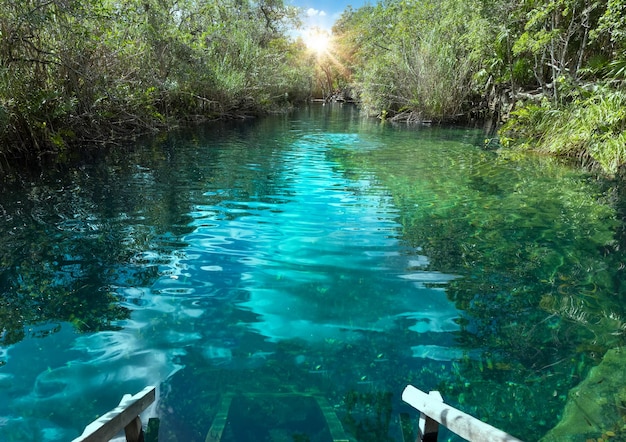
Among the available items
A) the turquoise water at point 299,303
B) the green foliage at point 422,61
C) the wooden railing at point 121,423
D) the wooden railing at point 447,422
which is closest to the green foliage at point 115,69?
the turquoise water at point 299,303

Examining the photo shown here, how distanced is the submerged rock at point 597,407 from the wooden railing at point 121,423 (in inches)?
77.9

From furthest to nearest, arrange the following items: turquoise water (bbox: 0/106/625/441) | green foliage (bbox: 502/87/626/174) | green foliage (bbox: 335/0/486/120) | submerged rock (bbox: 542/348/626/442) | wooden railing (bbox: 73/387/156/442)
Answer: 1. green foliage (bbox: 335/0/486/120)
2. green foliage (bbox: 502/87/626/174)
3. turquoise water (bbox: 0/106/625/441)
4. submerged rock (bbox: 542/348/626/442)
5. wooden railing (bbox: 73/387/156/442)

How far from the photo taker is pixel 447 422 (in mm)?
1490

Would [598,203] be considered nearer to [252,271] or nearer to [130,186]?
[252,271]

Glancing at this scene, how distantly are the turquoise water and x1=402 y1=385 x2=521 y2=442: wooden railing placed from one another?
1.04ft

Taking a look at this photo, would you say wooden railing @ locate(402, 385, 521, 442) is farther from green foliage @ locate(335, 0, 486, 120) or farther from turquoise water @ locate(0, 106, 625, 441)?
A: green foliage @ locate(335, 0, 486, 120)

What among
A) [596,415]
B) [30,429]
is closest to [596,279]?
[596,415]

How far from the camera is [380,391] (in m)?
2.22

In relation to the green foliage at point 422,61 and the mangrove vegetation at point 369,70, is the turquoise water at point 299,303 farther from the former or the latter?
the green foliage at point 422,61

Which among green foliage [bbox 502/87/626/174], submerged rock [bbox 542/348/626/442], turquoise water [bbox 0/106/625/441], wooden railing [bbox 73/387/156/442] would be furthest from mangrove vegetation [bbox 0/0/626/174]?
wooden railing [bbox 73/387/156/442]

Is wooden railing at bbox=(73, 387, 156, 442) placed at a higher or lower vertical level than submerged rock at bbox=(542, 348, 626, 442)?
higher

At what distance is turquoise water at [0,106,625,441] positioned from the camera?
213cm

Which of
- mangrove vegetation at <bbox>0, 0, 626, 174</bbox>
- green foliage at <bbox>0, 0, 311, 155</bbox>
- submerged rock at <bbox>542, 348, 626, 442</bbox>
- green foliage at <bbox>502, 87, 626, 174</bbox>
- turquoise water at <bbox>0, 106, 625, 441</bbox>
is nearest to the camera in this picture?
submerged rock at <bbox>542, 348, 626, 442</bbox>

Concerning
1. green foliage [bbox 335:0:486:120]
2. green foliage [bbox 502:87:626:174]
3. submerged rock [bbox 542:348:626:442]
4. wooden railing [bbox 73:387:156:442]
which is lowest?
submerged rock [bbox 542:348:626:442]
